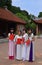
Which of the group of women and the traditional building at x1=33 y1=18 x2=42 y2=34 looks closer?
the group of women

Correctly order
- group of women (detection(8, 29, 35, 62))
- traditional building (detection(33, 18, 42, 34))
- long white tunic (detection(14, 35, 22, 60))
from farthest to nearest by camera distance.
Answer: traditional building (detection(33, 18, 42, 34)), long white tunic (detection(14, 35, 22, 60)), group of women (detection(8, 29, 35, 62))

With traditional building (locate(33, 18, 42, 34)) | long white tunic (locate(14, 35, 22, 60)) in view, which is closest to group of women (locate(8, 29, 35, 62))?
long white tunic (locate(14, 35, 22, 60))

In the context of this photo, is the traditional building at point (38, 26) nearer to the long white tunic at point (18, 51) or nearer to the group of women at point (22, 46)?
the group of women at point (22, 46)

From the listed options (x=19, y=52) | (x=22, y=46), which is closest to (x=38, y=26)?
(x=22, y=46)

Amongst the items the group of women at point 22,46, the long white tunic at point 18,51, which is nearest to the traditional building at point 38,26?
the group of women at point 22,46

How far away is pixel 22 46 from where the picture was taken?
11.1 meters

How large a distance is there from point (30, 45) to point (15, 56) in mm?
1012

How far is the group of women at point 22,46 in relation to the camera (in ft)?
35.4

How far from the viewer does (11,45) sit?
448 inches

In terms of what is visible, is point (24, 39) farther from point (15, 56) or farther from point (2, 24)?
point (2, 24)

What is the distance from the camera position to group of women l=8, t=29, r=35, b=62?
10.8 metres

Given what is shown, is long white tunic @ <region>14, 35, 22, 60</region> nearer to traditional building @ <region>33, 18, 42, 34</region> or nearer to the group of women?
the group of women

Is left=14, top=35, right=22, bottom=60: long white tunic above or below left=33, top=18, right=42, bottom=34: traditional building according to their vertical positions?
above

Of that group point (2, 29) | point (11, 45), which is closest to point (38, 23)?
point (2, 29)
